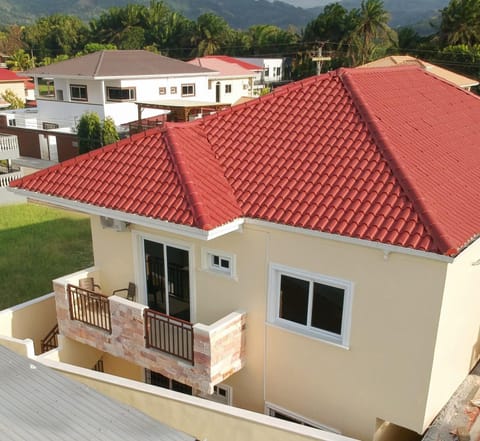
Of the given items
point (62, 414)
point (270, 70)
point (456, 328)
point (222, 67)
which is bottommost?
point (270, 70)

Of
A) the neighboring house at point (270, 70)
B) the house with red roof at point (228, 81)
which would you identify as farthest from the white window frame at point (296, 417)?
the neighboring house at point (270, 70)

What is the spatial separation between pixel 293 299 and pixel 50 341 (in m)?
7.00

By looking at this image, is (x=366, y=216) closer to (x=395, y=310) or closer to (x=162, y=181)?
(x=395, y=310)

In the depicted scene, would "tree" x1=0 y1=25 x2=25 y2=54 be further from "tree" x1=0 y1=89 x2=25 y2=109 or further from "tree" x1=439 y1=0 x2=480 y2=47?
"tree" x1=439 y1=0 x2=480 y2=47

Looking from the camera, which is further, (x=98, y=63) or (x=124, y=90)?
(x=98, y=63)

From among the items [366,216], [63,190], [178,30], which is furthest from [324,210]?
[178,30]

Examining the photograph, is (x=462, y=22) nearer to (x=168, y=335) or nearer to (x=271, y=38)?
(x=271, y=38)

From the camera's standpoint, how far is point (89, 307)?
36.3 ft

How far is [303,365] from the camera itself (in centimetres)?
963

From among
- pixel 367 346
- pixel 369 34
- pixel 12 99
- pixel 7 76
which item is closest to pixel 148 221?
pixel 367 346

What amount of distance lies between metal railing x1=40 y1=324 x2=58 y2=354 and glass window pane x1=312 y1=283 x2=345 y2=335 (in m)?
7.16

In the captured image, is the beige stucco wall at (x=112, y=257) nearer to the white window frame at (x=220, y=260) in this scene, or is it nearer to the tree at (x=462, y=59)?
the white window frame at (x=220, y=260)

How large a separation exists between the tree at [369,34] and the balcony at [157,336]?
67.8 meters

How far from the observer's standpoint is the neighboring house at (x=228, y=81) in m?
55.6
